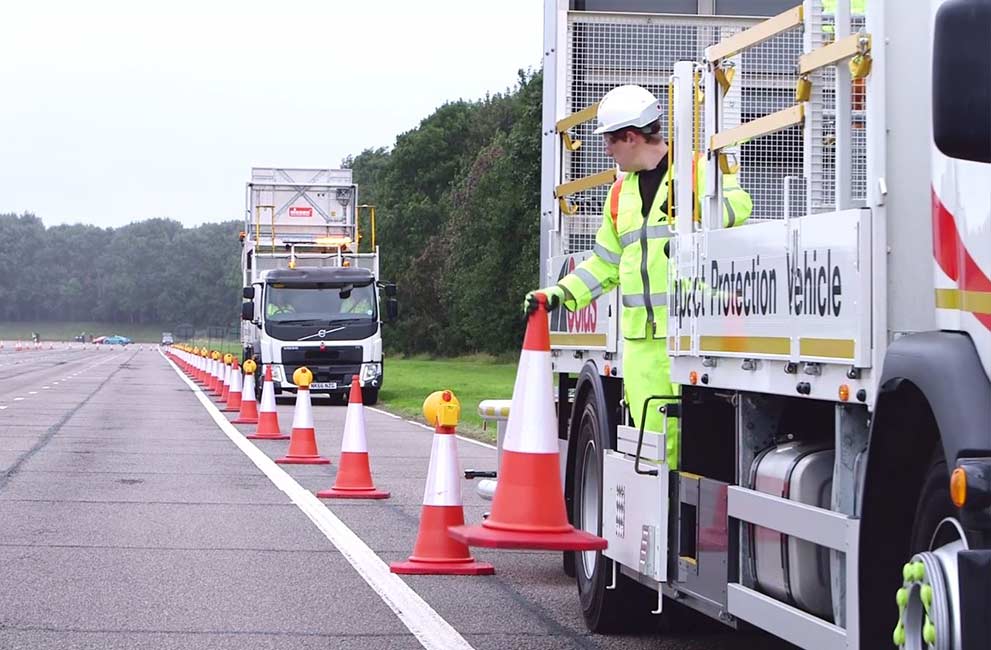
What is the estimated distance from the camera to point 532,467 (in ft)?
22.6

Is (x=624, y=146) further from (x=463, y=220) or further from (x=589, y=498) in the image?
(x=463, y=220)

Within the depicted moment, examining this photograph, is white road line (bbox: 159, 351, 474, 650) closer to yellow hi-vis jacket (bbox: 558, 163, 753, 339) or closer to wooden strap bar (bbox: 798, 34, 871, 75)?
yellow hi-vis jacket (bbox: 558, 163, 753, 339)

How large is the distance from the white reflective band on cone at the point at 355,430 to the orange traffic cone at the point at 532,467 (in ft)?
22.8

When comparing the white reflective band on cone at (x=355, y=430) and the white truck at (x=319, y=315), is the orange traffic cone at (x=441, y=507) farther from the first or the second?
the white truck at (x=319, y=315)

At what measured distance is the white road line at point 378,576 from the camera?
768cm

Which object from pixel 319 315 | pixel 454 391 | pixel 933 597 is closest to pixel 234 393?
pixel 319 315

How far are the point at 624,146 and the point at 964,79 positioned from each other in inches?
152

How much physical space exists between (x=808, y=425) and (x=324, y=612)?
3.48 metres

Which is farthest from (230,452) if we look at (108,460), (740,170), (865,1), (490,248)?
(490,248)

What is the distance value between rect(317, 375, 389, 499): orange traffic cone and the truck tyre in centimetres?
581

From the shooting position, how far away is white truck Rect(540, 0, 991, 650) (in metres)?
4.00

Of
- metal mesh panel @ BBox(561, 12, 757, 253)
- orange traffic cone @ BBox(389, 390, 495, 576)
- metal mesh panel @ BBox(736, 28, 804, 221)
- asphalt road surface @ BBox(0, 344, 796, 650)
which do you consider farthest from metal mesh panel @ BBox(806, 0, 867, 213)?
orange traffic cone @ BBox(389, 390, 495, 576)

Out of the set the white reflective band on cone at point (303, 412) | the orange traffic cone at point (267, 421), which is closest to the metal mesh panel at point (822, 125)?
the white reflective band on cone at point (303, 412)

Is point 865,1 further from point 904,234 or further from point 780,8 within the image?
A: point 780,8
